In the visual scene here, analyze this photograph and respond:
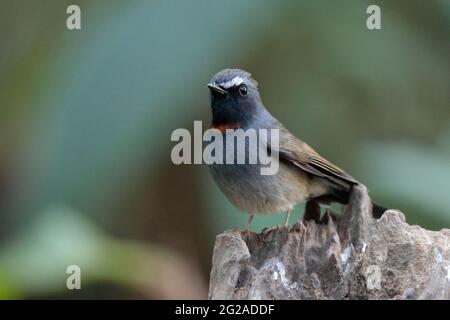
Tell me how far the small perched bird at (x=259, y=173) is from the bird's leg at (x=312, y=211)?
5 centimetres

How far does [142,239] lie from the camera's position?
7871 millimetres

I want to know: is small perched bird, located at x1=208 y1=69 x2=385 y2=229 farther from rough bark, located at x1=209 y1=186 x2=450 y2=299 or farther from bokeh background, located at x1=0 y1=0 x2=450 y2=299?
rough bark, located at x1=209 y1=186 x2=450 y2=299

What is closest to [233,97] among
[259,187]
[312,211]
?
[259,187]

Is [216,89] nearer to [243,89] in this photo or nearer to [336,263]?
[243,89]

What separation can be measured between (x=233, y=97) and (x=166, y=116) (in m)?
0.52

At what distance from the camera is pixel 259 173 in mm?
6398

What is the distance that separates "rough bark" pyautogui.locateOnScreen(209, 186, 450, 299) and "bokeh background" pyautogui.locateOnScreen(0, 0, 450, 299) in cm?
97

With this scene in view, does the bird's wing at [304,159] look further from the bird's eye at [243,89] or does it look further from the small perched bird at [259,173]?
the bird's eye at [243,89]

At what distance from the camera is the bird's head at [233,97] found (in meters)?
6.43

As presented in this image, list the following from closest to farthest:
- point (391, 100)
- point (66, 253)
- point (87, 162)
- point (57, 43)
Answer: point (66, 253)
point (87, 162)
point (57, 43)
point (391, 100)

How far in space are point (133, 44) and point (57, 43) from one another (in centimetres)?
103

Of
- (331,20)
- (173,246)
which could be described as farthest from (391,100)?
(173,246)

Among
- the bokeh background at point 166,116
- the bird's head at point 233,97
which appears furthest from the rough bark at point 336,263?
the bird's head at point 233,97
